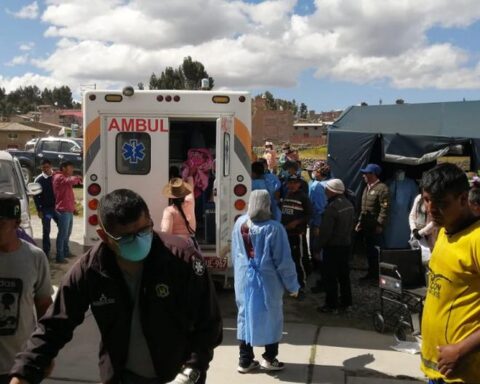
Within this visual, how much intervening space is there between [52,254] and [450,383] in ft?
30.2

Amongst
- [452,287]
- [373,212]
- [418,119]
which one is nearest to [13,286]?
[452,287]

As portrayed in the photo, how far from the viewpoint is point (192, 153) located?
7922 mm

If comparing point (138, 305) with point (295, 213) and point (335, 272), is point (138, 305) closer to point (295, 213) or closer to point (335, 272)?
point (335, 272)

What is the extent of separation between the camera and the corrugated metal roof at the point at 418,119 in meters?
10.2

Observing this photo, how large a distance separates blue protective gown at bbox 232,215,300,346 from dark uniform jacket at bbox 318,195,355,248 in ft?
6.18

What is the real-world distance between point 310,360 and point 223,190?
2.25 metres

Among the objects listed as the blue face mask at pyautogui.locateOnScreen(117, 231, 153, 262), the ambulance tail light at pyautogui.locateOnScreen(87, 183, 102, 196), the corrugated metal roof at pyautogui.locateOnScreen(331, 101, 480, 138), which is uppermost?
the corrugated metal roof at pyautogui.locateOnScreen(331, 101, 480, 138)

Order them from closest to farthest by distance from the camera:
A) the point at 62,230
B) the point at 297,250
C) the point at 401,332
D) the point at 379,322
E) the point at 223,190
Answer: the point at 401,332 < the point at 379,322 < the point at 223,190 < the point at 297,250 < the point at 62,230

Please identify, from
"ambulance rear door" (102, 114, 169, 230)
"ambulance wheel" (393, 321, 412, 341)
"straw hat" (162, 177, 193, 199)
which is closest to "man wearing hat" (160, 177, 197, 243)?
"straw hat" (162, 177, 193, 199)

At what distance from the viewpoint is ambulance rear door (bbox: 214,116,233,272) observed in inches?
260

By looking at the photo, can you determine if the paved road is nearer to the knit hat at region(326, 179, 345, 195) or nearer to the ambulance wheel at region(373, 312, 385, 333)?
the ambulance wheel at region(373, 312, 385, 333)

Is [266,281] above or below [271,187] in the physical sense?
below

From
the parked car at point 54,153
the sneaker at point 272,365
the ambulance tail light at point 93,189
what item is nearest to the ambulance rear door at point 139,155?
the ambulance tail light at point 93,189

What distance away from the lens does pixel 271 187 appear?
28.7ft
